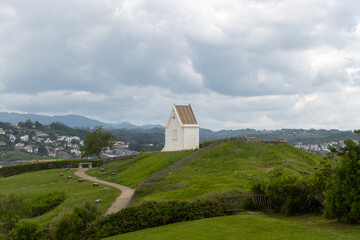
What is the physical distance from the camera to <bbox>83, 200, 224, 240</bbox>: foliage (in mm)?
18844

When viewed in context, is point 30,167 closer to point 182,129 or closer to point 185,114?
point 182,129

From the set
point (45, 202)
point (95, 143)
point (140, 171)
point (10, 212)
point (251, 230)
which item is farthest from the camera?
point (95, 143)

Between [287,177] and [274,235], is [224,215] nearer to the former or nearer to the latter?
[287,177]

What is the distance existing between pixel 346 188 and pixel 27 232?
1756cm

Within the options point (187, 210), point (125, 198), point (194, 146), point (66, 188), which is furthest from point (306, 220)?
point (194, 146)

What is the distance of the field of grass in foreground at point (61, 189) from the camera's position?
2830 cm

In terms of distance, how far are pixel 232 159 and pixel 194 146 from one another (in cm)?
1523

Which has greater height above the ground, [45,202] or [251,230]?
[251,230]

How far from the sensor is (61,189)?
38281mm

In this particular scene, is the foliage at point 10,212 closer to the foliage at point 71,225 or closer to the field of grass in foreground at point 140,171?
the foliage at point 71,225

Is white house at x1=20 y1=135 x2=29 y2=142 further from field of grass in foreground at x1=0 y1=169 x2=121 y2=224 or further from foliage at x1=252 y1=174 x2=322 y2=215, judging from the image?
foliage at x1=252 y1=174 x2=322 y2=215

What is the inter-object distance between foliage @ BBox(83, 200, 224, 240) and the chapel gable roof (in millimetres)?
33723

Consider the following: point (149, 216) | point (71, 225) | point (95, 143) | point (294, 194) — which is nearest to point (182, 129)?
point (95, 143)

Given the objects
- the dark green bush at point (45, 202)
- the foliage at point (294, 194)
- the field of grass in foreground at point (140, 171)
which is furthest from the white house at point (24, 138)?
the foliage at point (294, 194)
